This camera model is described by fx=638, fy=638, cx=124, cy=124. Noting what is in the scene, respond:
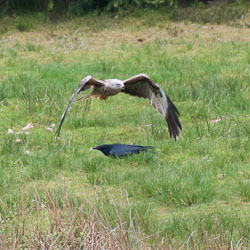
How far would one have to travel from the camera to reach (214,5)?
1764 cm

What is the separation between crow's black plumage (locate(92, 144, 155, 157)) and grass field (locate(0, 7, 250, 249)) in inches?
3.4

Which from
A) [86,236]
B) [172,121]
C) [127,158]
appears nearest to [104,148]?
[127,158]

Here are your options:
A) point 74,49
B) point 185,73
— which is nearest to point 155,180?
point 185,73

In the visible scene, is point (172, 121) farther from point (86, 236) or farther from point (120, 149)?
point (86, 236)

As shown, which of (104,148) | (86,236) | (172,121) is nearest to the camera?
(86,236)

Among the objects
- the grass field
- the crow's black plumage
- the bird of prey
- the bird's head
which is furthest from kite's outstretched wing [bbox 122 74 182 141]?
the bird's head

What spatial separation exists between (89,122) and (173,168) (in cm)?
219

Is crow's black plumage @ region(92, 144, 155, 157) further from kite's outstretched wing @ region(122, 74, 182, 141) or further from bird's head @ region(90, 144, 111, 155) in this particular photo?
kite's outstretched wing @ region(122, 74, 182, 141)

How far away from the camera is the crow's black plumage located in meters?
6.89

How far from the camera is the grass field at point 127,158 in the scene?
4688 mm

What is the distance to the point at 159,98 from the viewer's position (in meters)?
7.50

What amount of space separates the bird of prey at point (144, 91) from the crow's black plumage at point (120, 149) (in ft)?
1.63

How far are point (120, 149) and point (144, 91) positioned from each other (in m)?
0.95

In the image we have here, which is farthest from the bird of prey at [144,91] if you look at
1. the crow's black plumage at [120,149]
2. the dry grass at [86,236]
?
the dry grass at [86,236]
